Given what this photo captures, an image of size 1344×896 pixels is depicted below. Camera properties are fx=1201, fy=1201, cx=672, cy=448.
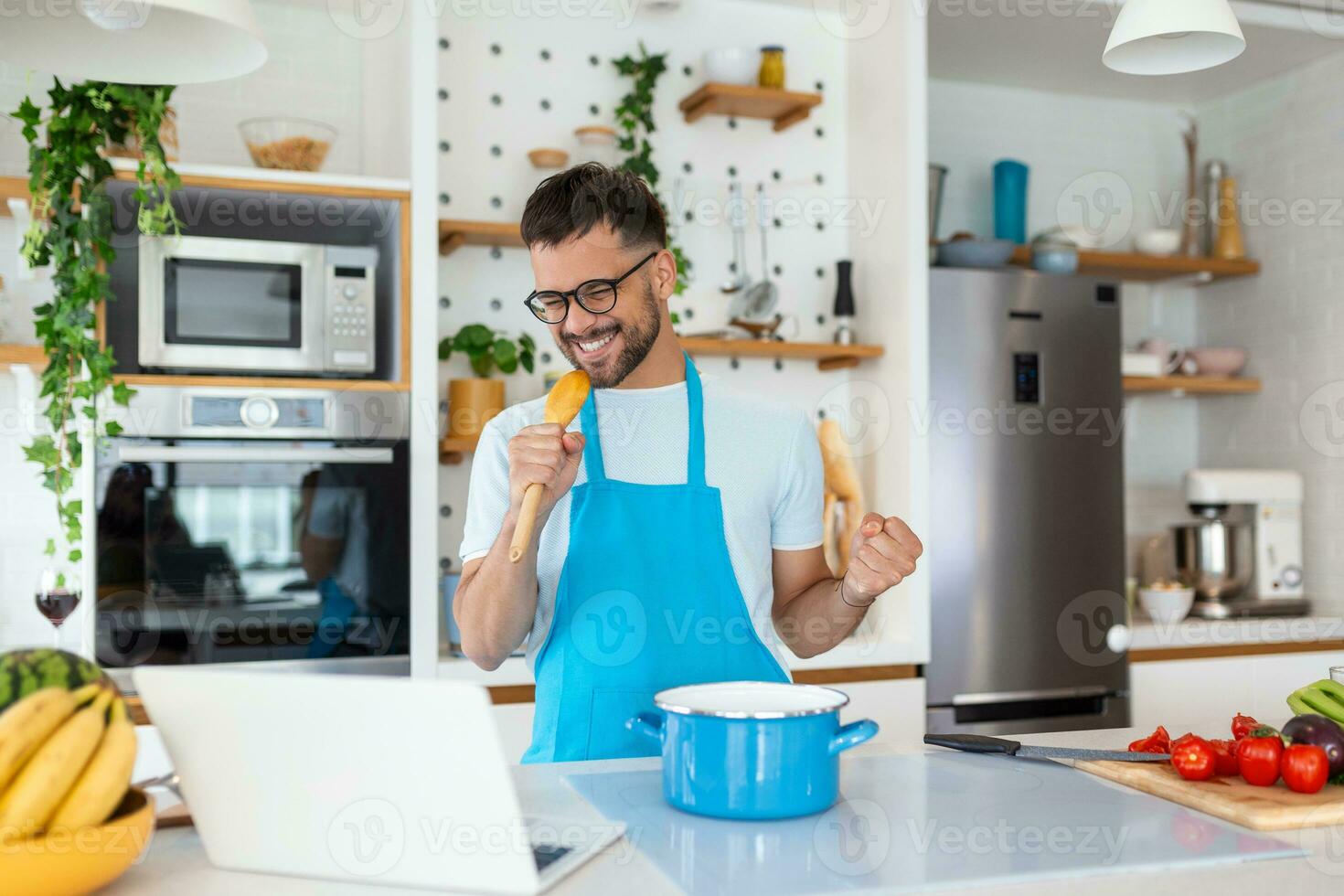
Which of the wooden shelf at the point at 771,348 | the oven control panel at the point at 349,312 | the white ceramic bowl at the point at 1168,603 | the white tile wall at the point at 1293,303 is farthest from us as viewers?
the white tile wall at the point at 1293,303

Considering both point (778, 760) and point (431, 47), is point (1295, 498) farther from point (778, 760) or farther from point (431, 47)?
point (778, 760)

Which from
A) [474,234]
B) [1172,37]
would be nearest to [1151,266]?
[1172,37]

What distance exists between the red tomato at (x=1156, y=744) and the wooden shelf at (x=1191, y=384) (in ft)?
8.43

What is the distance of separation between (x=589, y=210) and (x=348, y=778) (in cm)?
98

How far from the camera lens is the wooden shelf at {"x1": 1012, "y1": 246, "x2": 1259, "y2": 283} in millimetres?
3809

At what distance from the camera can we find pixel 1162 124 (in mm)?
4352

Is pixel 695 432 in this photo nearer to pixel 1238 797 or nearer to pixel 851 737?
pixel 851 737

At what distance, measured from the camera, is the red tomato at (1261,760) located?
4.30 feet

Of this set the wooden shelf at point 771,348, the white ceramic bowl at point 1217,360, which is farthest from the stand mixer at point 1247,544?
the wooden shelf at point 771,348

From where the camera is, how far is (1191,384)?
3.94 m

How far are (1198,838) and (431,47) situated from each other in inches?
95.3

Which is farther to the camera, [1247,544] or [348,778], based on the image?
[1247,544]

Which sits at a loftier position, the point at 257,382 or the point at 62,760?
the point at 257,382

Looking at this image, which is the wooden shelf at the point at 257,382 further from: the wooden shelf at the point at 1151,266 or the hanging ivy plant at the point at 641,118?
the wooden shelf at the point at 1151,266
